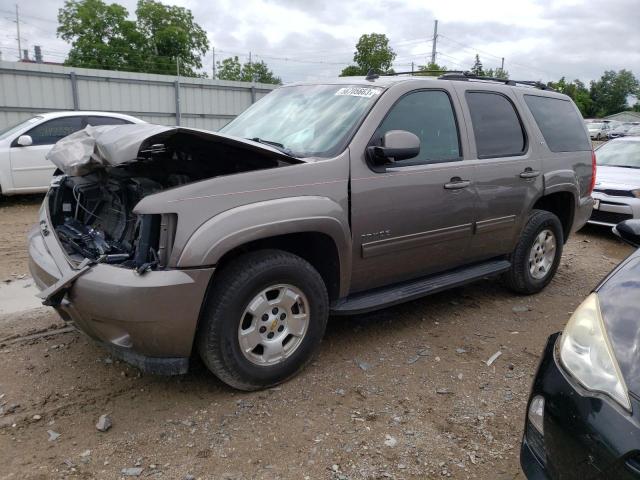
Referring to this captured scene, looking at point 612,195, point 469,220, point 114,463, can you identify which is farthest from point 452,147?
point 612,195

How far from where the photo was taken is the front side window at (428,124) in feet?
12.1

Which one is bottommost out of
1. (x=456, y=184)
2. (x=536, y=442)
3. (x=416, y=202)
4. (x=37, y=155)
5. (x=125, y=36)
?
(x=536, y=442)

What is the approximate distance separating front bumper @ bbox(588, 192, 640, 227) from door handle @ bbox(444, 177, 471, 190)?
17.2ft

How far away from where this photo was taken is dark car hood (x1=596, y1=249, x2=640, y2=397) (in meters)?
1.85

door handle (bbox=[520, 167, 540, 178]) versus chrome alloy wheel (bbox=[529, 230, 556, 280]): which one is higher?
door handle (bbox=[520, 167, 540, 178])

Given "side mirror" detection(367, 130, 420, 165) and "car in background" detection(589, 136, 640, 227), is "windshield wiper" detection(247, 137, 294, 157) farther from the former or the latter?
"car in background" detection(589, 136, 640, 227)

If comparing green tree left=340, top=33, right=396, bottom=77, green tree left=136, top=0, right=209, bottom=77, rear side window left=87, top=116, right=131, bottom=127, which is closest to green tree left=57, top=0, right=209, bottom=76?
green tree left=136, top=0, right=209, bottom=77

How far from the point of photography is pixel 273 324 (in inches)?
123

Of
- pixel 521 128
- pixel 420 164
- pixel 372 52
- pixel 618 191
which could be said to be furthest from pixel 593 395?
pixel 372 52

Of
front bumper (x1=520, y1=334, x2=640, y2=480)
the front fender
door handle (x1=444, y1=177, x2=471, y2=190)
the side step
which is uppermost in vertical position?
door handle (x1=444, y1=177, x2=471, y2=190)

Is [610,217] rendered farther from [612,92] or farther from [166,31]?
[612,92]

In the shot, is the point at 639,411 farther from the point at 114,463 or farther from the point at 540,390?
the point at 114,463

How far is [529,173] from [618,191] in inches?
177

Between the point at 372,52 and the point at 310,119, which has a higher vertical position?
the point at 372,52
